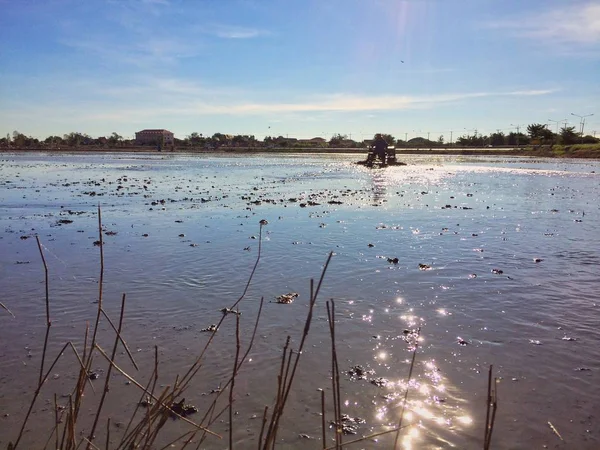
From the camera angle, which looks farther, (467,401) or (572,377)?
(572,377)

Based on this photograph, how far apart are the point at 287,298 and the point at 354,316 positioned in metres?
1.32

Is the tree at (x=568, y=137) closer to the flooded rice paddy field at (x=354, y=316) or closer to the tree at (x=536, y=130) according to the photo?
the tree at (x=536, y=130)

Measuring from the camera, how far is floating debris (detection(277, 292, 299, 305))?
761cm

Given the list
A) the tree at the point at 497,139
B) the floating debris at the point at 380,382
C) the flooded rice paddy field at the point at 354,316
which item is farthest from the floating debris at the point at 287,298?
the tree at the point at 497,139

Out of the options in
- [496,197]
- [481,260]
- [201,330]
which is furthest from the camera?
[496,197]

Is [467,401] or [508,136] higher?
[508,136]

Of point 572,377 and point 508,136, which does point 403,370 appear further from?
point 508,136

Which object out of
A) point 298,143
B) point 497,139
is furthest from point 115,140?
point 497,139

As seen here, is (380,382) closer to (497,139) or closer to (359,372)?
(359,372)

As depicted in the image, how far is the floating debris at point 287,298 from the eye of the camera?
25.0 ft

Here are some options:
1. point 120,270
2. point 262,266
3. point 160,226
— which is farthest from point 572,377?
point 160,226

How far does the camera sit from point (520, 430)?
4.23 m

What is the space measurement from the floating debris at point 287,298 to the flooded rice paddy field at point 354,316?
0.47ft

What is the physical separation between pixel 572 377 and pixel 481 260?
548cm
